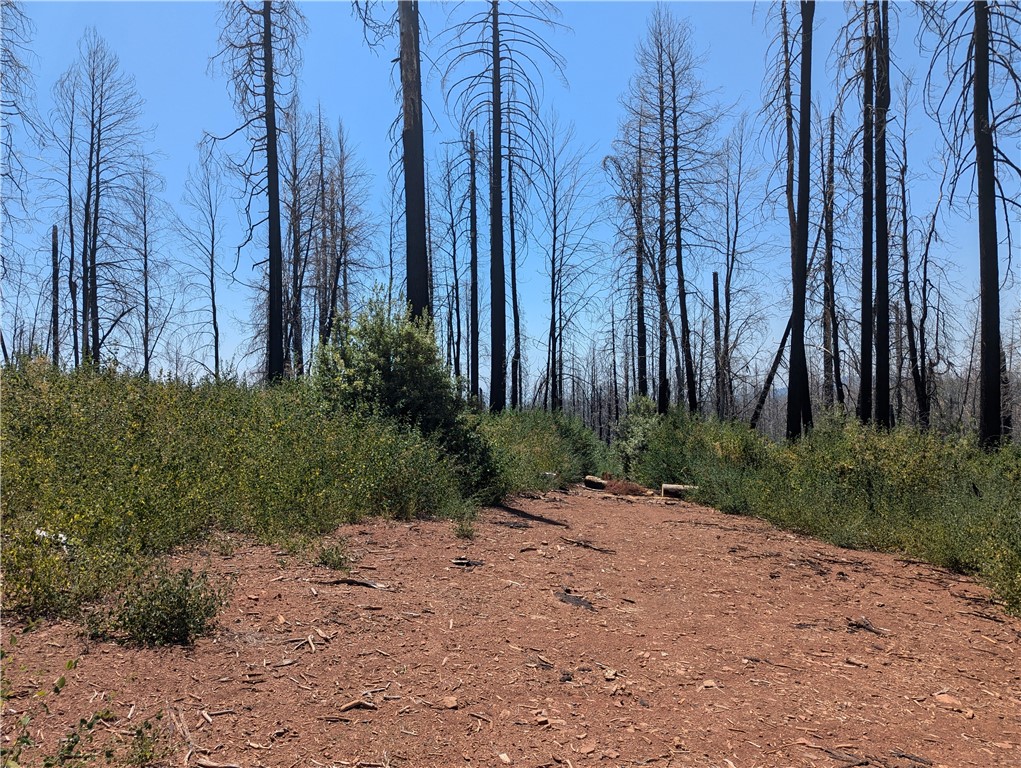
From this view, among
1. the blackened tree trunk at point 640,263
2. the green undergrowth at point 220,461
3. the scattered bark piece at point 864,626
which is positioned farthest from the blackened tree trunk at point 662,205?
the scattered bark piece at point 864,626

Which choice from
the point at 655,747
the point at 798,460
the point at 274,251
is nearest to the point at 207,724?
the point at 655,747

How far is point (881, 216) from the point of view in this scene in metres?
13.0

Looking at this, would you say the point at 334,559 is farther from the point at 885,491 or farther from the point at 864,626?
the point at 885,491

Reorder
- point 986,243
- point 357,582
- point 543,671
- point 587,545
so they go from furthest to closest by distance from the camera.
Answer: point 986,243, point 587,545, point 357,582, point 543,671

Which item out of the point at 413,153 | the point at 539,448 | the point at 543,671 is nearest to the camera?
the point at 543,671

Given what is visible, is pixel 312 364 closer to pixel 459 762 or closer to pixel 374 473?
pixel 374 473

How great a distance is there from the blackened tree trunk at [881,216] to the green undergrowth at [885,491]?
6.46ft

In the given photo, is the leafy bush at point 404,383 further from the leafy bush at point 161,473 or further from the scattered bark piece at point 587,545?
the scattered bark piece at point 587,545

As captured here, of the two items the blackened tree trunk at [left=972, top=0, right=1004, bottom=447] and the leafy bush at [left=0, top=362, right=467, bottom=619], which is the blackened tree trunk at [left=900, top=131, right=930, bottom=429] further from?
the leafy bush at [left=0, top=362, right=467, bottom=619]

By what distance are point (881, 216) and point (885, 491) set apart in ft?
26.8

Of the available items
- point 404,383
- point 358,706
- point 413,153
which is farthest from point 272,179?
point 358,706

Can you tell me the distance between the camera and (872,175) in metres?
13.4

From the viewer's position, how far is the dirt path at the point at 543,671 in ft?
7.79

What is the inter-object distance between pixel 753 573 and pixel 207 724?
15.8ft
